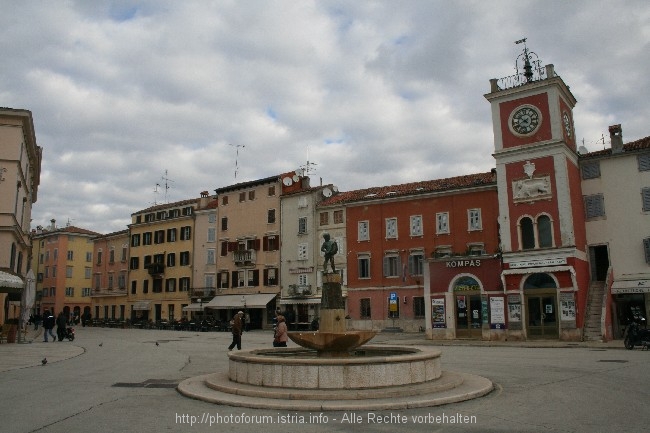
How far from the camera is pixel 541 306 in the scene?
30.8 meters

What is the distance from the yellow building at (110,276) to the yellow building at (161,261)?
1717 mm

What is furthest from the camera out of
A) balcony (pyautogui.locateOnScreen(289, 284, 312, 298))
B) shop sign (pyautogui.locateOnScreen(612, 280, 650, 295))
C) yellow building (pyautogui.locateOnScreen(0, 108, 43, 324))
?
balcony (pyautogui.locateOnScreen(289, 284, 312, 298))

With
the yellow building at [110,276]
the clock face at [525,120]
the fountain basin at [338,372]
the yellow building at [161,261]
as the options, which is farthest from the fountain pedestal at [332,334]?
the yellow building at [110,276]

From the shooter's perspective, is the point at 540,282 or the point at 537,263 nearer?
the point at 540,282

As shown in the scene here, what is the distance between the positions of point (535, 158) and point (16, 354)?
28.3m

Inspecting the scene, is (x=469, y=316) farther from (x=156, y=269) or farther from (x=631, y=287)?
(x=156, y=269)

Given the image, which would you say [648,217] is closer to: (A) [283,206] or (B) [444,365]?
(B) [444,365]

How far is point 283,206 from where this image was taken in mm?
52250

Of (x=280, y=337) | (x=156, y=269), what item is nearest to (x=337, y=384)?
(x=280, y=337)

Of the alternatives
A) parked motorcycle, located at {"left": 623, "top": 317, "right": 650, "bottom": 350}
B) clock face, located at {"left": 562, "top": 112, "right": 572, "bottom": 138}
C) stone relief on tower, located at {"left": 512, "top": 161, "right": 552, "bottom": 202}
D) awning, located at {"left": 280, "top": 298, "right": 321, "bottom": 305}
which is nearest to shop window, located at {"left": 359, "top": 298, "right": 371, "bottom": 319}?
awning, located at {"left": 280, "top": 298, "right": 321, "bottom": 305}

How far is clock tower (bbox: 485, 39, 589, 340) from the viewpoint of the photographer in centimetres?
3031

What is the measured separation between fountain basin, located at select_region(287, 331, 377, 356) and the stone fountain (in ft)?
6.28

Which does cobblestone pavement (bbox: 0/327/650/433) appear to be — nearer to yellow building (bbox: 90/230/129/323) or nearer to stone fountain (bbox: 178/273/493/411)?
stone fountain (bbox: 178/273/493/411)

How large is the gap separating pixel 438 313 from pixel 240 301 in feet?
78.6
